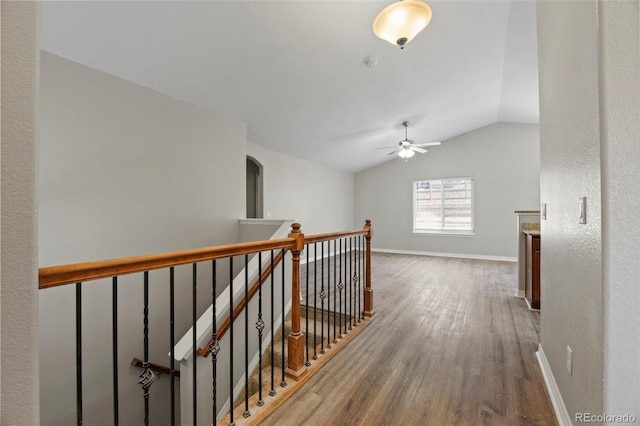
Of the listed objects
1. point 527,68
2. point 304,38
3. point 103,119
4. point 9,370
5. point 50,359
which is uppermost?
point 527,68

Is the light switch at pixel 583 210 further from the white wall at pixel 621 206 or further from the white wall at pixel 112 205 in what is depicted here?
the white wall at pixel 112 205

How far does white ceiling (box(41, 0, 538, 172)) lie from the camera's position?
247 cm

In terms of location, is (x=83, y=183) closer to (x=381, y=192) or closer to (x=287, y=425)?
(x=287, y=425)

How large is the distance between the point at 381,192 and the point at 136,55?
21.6 ft

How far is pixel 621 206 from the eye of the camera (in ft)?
3.15

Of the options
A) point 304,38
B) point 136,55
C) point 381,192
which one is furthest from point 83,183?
point 381,192

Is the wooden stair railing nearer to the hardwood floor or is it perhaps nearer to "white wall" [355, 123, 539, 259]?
the hardwood floor

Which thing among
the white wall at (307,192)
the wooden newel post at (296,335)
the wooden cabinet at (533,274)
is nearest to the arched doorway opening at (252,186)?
the white wall at (307,192)

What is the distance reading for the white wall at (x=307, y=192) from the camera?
557cm

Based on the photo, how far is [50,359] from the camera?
8.45ft

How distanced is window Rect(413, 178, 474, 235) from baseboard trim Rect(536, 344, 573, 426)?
5.43 meters

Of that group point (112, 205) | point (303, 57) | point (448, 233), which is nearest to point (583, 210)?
point (303, 57)

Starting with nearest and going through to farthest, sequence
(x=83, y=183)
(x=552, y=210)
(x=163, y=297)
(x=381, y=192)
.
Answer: (x=552, y=210) < (x=83, y=183) < (x=163, y=297) < (x=381, y=192)

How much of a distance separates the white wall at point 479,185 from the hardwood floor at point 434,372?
11.4ft
